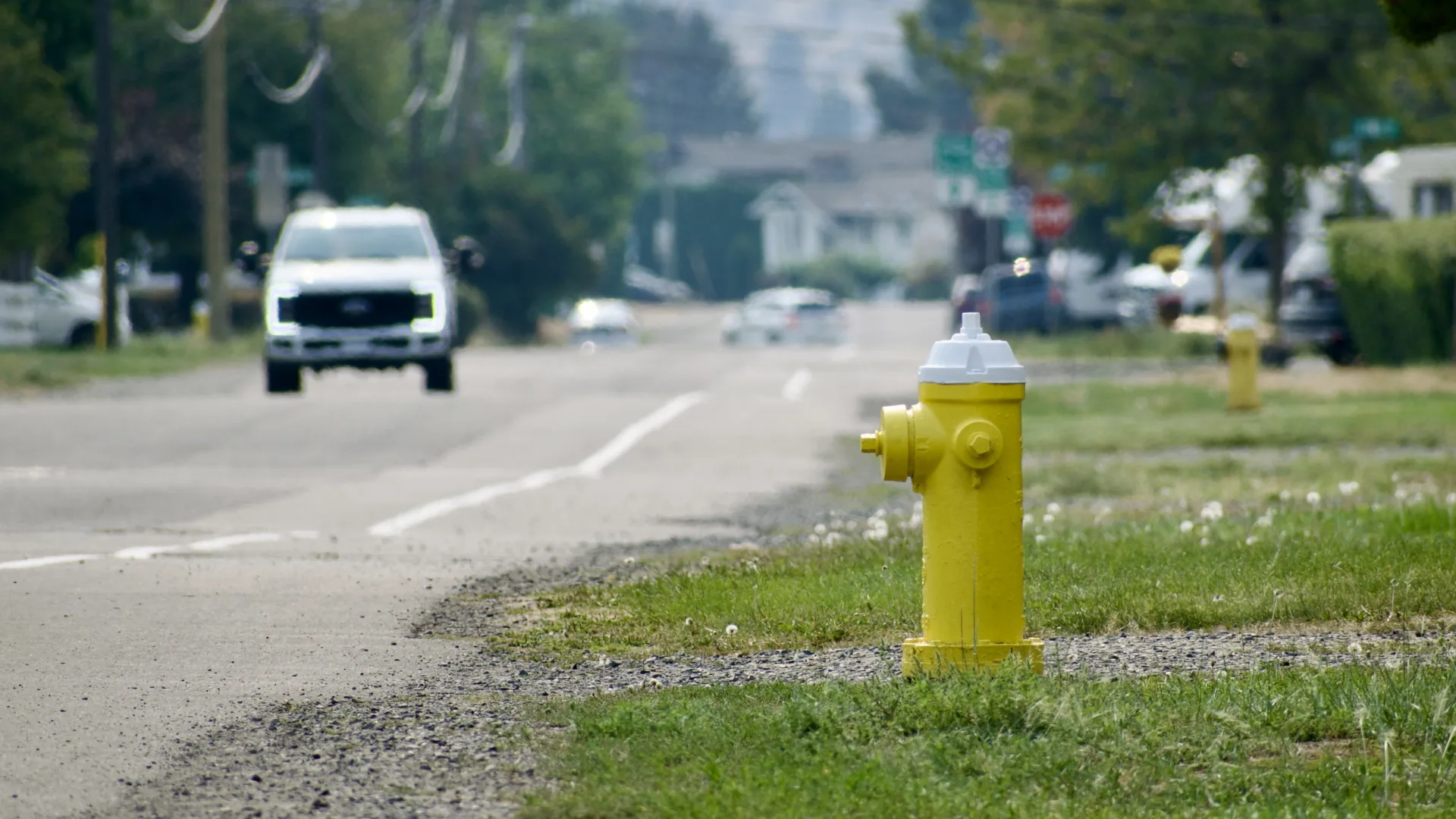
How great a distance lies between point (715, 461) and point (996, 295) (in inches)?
1200

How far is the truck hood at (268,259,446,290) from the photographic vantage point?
23.3m

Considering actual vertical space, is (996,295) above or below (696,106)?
below

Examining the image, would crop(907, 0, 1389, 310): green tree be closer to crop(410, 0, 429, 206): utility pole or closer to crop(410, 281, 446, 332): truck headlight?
crop(410, 281, 446, 332): truck headlight

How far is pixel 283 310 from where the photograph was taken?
23266 mm

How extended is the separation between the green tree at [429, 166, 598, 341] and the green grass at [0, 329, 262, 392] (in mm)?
23635

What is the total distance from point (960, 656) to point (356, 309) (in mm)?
17507

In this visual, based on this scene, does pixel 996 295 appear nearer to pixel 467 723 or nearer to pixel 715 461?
pixel 715 461

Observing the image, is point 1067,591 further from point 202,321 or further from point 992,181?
point 992,181

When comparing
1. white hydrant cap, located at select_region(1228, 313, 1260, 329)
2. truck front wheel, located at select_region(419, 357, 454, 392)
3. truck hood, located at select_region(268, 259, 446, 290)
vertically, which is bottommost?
truck front wheel, located at select_region(419, 357, 454, 392)

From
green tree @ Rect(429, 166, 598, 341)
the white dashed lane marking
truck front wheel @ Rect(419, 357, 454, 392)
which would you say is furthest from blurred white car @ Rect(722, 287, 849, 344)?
the white dashed lane marking

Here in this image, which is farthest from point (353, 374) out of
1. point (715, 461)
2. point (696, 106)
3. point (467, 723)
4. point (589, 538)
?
point (696, 106)

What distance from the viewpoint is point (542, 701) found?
6.67 meters

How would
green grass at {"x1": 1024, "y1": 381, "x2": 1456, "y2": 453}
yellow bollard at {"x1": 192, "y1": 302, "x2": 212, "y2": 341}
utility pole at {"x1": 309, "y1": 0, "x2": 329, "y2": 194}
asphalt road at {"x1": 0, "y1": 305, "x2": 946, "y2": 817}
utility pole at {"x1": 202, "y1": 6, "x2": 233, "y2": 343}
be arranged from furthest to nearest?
utility pole at {"x1": 309, "y1": 0, "x2": 329, "y2": 194}, yellow bollard at {"x1": 192, "y1": 302, "x2": 212, "y2": 341}, utility pole at {"x1": 202, "y1": 6, "x2": 233, "y2": 343}, green grass at {"x1": 1024, "y1": 381, "x2": 1456, "y2": 453}, asphalt road at {"x1": 0, "y1": 305, "x2": 946, "y2": 817}

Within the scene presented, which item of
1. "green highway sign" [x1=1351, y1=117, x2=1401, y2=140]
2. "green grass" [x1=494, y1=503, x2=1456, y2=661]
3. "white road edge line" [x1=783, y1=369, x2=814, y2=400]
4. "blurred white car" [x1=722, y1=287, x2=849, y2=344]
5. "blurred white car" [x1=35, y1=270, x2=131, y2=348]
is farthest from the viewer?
"blurred white car" [x1=722, y1=287, x2=849, y2=344]
